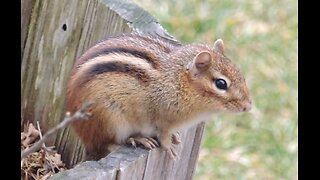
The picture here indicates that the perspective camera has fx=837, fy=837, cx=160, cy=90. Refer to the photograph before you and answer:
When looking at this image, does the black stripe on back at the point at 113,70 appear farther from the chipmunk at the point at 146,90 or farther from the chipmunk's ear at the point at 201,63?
the chipmunk's ear at the point at 201,63

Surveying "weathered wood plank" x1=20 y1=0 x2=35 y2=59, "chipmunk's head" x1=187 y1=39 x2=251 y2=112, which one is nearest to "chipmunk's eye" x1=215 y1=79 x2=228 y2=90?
"chipmunk's head" x1=187 y1=39 x2=251 y2=112

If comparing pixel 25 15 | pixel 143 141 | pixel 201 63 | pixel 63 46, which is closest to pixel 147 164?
pixel 143 141

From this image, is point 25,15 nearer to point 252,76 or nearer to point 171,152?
point 171,152

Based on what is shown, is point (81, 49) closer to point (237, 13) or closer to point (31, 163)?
point (31, 163)

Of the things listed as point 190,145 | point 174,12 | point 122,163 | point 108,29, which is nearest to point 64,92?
point 108,29

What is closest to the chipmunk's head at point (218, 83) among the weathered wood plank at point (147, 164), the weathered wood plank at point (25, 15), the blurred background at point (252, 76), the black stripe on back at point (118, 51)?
the weathered wood plank at point (147, 164)

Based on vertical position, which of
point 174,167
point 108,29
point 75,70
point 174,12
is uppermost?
point 174,12

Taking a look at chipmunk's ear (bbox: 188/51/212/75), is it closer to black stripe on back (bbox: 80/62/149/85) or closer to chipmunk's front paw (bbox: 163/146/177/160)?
black stripe on back (bbox: 80/62/149/85)
